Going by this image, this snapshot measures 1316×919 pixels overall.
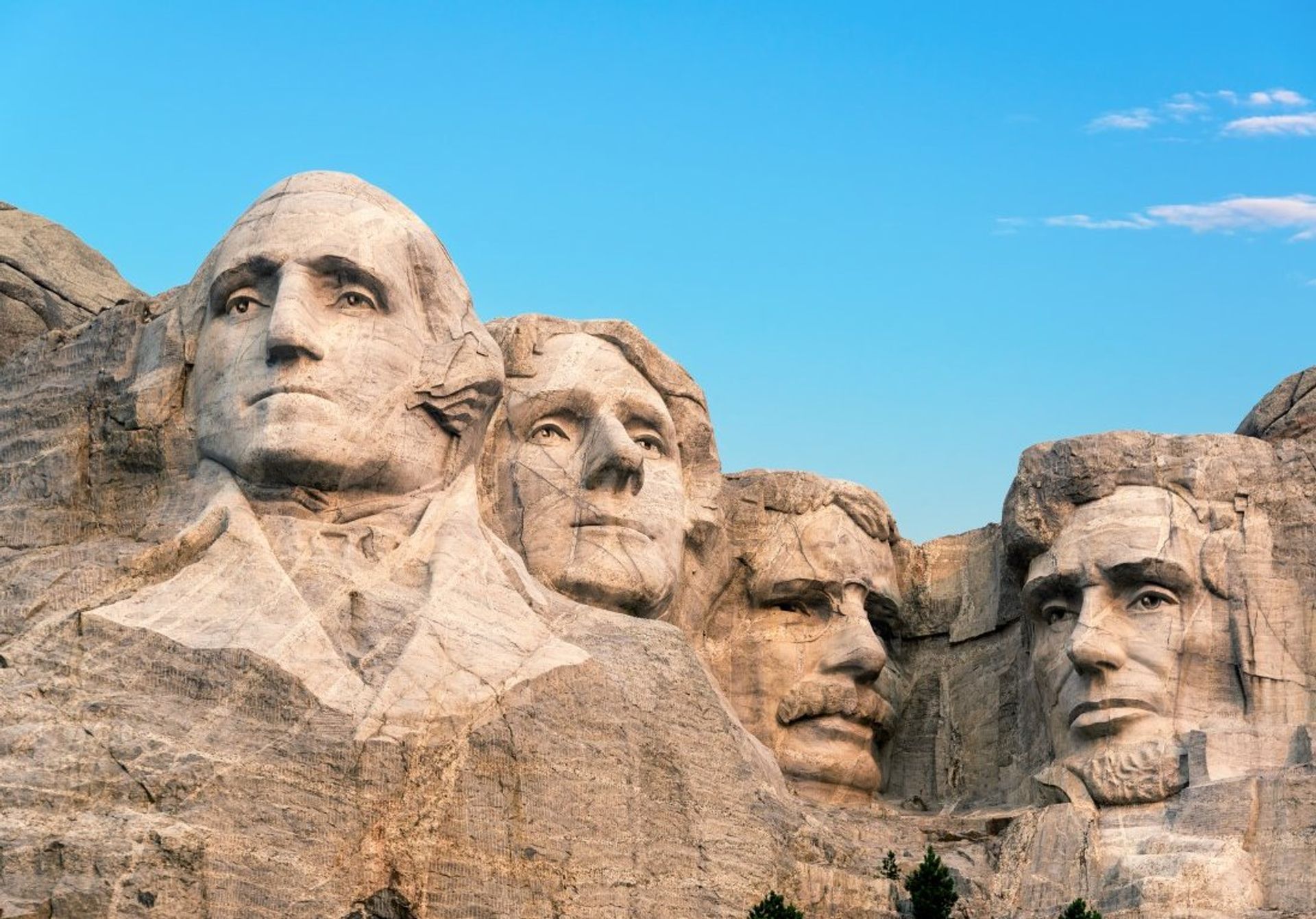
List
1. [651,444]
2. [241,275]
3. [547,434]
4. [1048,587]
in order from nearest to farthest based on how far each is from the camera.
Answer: [241,275]
[1048,587]
[547,434]
[651,444]

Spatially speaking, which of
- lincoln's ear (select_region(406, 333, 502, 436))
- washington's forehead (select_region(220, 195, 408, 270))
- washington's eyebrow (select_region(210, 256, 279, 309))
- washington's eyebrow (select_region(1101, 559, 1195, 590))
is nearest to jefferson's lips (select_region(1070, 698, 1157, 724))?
washington's eyebrow (select_region(1101, 559, 1195, 590))

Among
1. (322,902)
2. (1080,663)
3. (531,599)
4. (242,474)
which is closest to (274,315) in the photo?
(242,474)

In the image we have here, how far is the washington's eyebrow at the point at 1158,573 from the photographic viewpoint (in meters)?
21.7

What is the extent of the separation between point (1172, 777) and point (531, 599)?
397cm

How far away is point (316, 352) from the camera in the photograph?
2031 cm

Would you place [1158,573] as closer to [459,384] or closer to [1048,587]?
[1048,587]

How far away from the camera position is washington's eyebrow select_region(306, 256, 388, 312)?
20.6 m

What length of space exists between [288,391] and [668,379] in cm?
332

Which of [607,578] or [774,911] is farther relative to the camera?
[607,578]

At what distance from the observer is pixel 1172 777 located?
21047 millimetres

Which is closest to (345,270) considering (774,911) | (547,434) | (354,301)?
(354,301)

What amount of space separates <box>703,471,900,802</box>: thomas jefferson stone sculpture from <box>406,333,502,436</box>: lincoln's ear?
293 cm

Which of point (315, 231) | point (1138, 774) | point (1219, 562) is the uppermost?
point (315, 231)

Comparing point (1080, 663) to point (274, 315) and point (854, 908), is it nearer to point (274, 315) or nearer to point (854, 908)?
Answer: point (854, 908)
